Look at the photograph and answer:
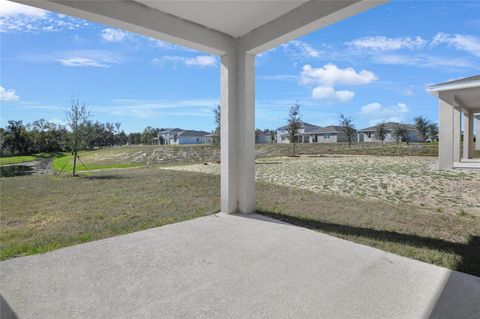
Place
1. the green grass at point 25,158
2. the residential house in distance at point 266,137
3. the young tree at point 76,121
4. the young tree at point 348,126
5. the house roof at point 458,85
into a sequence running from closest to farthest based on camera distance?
the house roof at point 458,85 → the young tree at point 76,121 → the green grass at point 25,158 → the young tree at point 348,126 → the residential house in distance at point 266,137

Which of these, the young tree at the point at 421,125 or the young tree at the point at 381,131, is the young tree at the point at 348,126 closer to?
the young tree at the point at 381,131

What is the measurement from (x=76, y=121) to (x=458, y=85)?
15.3 meters

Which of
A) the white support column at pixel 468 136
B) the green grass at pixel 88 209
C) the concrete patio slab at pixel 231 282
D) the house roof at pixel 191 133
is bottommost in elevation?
the green grass at pixel 88 209

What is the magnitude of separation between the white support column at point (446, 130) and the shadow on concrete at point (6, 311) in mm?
12863

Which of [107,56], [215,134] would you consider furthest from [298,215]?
[215,134]

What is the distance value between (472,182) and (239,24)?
7.98m

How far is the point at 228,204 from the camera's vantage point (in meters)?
4.11

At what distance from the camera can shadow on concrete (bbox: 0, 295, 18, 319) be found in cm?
164

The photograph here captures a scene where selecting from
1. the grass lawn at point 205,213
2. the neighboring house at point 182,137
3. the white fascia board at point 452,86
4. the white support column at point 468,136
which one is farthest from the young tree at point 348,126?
the neighboring house at point 182,137

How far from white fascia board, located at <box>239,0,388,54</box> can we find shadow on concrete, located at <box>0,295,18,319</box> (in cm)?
366

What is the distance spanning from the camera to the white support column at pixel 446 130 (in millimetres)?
10141

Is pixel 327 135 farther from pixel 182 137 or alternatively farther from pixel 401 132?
pixel 182 137

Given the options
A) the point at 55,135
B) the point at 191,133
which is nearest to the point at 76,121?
the point at 55,135

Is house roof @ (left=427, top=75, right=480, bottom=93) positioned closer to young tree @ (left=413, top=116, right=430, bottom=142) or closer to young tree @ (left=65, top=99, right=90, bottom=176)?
young tree @ (left=65, top=99, right=90, bottom=176)
